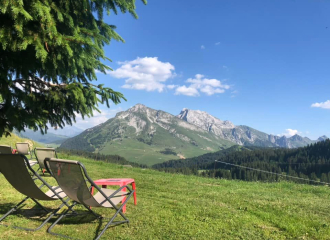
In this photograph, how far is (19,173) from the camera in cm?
405

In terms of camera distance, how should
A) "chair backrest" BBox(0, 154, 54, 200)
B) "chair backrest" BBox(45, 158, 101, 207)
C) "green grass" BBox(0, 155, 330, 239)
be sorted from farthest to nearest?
"green grass" BBox(0, 155, 330, 239), "chair backrest" BBox(0, 154, 54, 200), "chair backrest" BBox(45, 158, 101, 207)

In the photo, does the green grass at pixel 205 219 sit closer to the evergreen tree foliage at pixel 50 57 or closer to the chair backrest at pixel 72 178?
the chair backrest at pixel 72 178

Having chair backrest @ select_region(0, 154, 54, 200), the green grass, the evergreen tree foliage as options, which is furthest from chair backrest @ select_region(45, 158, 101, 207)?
the evergreen tree foliage

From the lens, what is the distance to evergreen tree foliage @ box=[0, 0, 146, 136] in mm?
3717

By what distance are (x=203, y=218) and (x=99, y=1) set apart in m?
5.07

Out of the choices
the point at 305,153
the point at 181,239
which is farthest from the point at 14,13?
the point at 305,153

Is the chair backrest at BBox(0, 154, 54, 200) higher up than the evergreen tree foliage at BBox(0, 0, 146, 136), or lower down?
lower down

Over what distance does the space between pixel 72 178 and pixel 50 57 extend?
85.2 inches

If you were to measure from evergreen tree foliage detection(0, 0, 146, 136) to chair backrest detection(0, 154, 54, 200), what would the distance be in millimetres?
1021

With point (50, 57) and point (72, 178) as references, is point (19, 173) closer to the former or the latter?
point (72, 178)

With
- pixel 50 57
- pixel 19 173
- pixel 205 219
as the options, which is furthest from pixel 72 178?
pixel 205 219

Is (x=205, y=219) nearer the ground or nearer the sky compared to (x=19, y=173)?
nearer the ground

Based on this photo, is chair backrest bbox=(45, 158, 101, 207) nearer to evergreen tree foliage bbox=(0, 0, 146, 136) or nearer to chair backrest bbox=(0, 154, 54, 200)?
chair backrest bbox=(0, 154, 54, 200)

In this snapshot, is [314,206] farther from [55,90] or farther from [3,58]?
[3,58]
